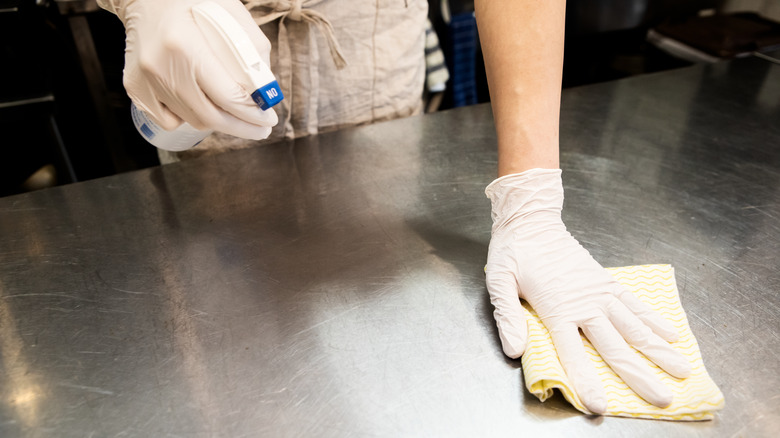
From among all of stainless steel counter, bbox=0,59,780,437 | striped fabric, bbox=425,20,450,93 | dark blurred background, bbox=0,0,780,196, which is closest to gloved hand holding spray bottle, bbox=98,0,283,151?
stainless steel counter, bbox=0,59,780,437

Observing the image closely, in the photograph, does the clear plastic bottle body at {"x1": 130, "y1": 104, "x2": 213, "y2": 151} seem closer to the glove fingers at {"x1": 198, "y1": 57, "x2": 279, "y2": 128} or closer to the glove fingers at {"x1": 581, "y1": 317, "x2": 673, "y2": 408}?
the glove fingers at {"x1": 198, "y1": 57, "x2": 279, "y2": 128}

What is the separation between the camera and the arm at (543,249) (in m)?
0.72

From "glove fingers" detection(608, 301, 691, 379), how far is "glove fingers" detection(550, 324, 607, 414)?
61mm

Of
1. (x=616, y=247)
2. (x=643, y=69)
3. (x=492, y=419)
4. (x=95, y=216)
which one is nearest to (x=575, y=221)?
(x=616, y=247)

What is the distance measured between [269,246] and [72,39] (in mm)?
1152

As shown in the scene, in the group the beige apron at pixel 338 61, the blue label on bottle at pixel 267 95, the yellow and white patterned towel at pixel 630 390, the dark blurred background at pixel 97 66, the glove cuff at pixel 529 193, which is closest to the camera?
the yellow and white patterned towel at pixel 630 390

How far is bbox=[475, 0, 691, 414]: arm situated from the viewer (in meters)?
0.72

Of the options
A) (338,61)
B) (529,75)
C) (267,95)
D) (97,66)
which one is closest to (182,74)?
(267,95)

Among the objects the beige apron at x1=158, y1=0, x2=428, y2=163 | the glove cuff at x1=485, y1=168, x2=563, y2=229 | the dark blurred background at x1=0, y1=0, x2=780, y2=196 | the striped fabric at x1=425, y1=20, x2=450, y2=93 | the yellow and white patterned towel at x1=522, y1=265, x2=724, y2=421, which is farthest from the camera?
the striped fabric at x1=425, y1=20, x2=450, y2=93

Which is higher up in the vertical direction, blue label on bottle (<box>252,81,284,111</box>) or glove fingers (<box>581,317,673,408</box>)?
blue label on bottle (<box>252,81,284,111</box>)

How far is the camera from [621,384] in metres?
0.71

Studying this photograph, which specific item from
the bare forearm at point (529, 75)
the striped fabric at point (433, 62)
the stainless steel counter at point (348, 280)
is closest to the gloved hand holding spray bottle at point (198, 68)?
the stainless steel counter at point (348, 280)

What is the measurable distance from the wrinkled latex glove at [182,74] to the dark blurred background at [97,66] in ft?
2.86

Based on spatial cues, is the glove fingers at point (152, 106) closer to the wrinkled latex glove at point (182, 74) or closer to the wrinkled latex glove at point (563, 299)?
the wrinkled latex glove at point (182, 74)
